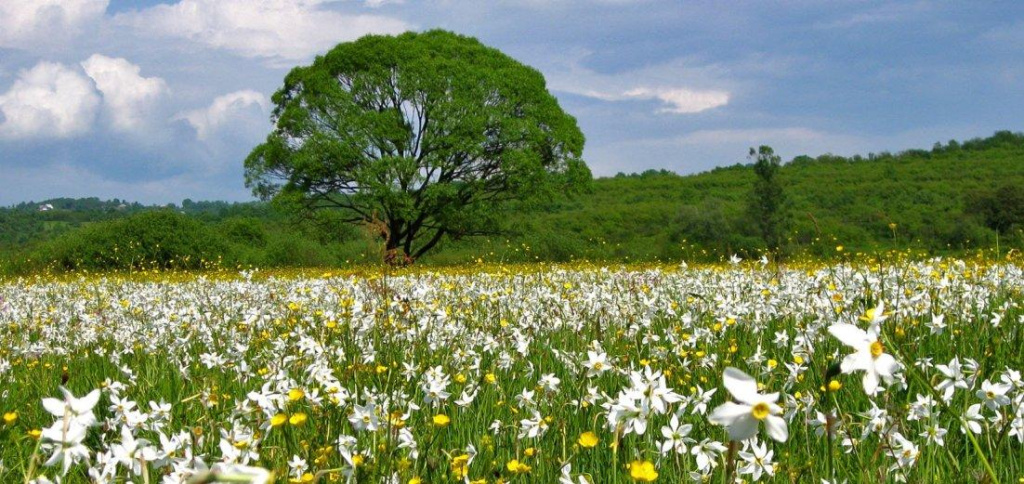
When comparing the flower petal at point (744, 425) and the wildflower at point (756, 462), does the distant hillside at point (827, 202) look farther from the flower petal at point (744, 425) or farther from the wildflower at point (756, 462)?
the flower petal at point (744, 425)

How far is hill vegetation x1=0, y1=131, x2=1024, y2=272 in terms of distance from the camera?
89.7 feet

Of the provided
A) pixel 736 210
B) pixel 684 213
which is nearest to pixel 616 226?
pixel 736 210

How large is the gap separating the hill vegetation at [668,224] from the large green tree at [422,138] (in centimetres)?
154

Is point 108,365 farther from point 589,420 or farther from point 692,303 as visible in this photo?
point 692,303

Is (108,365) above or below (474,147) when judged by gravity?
below

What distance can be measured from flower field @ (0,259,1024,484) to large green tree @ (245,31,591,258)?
21.6 meters

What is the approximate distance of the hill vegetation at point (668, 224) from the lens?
27.3 m

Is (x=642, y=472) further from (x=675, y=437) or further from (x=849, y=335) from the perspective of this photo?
(x=675, y=437)

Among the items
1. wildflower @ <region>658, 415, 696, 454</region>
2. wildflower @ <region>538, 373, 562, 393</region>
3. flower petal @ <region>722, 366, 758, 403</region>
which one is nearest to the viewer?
flower petal @ <region>722, 366, 758, 403</region>

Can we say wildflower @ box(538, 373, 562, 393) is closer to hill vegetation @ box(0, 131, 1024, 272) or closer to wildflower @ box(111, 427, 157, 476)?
hill vegetation @ box(0, 131, 1024, 272)

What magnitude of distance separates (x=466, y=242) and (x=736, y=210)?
35816 mm

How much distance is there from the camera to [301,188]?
32469 millimetres

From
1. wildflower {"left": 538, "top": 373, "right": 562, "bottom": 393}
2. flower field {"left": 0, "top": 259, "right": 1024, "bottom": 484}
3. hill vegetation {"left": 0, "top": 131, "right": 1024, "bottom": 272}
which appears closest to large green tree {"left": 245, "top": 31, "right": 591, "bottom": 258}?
hill vegetation {"left": 0, "top": 131, "right": 1024, "bottom": 272}

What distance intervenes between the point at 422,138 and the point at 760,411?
1224 inches
